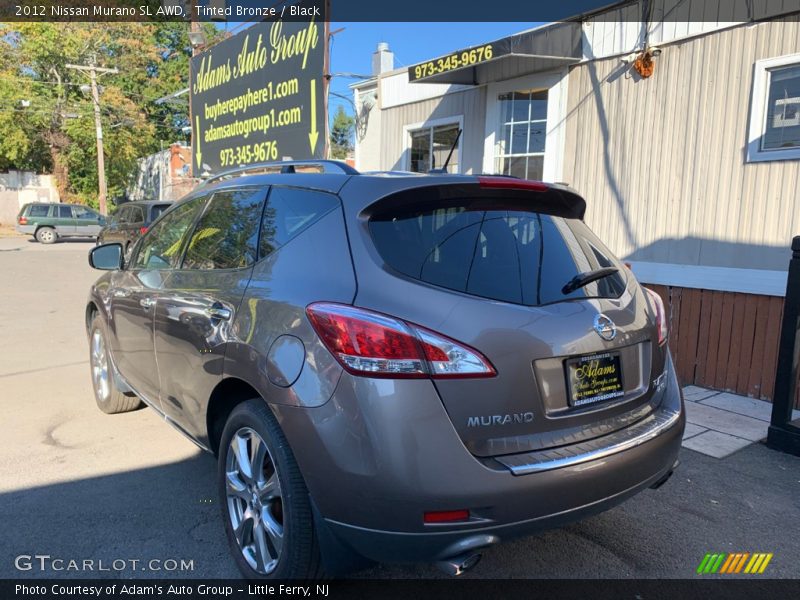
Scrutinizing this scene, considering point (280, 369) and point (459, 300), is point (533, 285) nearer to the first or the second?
point (459, 300)

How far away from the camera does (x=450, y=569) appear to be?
2193 mm

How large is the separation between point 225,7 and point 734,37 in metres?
11.9

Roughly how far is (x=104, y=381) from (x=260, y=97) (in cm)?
748

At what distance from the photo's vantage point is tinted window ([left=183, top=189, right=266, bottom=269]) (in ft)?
9.97

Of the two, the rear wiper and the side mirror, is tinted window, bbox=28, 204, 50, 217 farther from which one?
the rear wiper

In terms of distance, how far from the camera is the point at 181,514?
3.34 meters

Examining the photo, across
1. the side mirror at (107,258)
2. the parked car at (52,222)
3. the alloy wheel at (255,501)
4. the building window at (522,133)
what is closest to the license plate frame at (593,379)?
the alloy wheel at (255,501)

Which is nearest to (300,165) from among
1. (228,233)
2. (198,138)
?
(228,233)

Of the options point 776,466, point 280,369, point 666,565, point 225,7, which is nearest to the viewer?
point 280,369

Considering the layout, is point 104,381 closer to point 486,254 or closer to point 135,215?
point 486,254

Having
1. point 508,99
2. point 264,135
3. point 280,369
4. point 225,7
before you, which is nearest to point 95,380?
point 280,369

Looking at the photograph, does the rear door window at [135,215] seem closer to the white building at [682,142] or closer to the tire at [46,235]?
the tire at [46,235]

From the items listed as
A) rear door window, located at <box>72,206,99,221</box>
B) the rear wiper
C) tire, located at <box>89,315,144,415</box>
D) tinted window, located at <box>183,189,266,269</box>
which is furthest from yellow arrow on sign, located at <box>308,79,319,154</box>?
rear door window, located at <box>72,206,99,221</box>

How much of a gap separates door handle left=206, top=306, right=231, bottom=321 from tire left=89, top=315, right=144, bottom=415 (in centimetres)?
211
